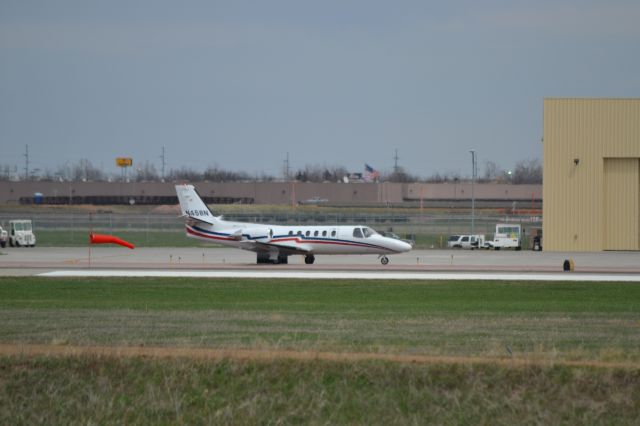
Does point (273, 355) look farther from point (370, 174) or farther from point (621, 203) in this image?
point (370, 174)

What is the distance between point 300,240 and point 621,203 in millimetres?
24533

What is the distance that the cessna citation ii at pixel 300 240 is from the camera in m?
47.4

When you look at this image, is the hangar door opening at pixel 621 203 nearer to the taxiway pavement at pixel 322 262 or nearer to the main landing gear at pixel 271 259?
the taxiway pavement at pixel 322 262

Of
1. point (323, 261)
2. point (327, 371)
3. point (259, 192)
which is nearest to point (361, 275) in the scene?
point (323, 261)

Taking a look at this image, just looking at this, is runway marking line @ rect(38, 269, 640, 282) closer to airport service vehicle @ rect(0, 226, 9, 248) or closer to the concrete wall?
airport service vehicle @ rect(0, 226, 9, 248)

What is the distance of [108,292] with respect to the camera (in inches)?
1177

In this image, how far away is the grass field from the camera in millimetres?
13781

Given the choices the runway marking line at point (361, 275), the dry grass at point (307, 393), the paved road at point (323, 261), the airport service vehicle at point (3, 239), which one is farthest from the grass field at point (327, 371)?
the airport service vehicle at point (3, 239)

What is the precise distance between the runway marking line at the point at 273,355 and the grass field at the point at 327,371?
133 millimetres

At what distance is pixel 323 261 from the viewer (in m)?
51.6

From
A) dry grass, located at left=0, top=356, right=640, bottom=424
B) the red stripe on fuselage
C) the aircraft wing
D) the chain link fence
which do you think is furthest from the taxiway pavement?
dry grass, located at left=0, top=356, right=640, bottom=424

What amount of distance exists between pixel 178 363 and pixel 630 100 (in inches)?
2077

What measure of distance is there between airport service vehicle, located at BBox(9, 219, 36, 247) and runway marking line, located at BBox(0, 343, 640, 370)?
55920 mm

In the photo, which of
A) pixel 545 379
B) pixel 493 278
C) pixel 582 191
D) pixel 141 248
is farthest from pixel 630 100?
pixel 545 379
